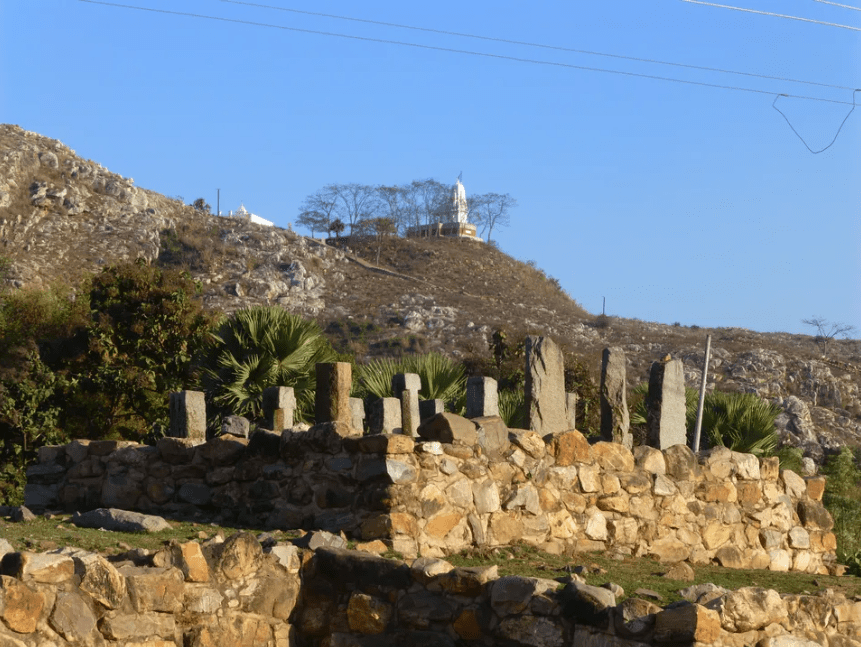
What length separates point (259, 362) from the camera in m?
15.0

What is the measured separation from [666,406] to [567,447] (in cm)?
199

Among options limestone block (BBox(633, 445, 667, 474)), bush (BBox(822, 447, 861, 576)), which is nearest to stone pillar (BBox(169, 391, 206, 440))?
limestone block (BBox(633, 445, 667, 474))

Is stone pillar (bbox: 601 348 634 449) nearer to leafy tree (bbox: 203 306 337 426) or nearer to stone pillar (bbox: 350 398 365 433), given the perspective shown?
stone pillar (bbox: 350 398 365 433)

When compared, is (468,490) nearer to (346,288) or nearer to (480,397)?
(480,397)

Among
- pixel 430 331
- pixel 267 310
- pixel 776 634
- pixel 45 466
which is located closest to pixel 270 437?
pixel 45 466

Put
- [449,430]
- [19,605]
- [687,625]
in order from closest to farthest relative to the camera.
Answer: [19,605] < [687,625] < [449,430]

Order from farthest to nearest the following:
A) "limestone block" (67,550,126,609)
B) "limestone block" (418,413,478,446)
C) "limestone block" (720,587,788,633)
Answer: "limestone block" (418,413,478,446), "limestone block" (720,587,788,633), "limestone block" (67,550,126,609)

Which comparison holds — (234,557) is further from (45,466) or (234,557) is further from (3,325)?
(3,325)

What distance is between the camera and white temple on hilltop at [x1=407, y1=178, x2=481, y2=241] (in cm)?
8381

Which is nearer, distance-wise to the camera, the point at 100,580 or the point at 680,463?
the point at 100,580

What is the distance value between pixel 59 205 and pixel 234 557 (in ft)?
175

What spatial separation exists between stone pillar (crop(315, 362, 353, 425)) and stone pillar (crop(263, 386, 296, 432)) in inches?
35.5

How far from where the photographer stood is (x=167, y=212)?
60375 millimetres

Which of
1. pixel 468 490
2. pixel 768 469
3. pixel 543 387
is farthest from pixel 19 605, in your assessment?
pixel 768 469
